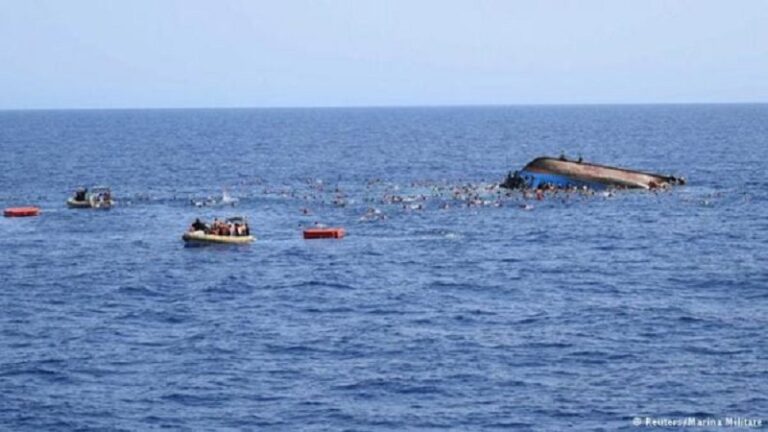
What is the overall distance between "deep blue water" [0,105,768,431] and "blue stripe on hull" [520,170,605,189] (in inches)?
402

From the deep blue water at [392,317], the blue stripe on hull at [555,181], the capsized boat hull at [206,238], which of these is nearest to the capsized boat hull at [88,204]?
the deep blue water at [392,317]

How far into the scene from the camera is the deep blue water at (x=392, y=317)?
2121 inches

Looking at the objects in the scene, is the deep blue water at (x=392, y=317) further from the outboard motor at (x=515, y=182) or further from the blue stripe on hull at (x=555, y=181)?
the outboard motor at (x=515, y=182)

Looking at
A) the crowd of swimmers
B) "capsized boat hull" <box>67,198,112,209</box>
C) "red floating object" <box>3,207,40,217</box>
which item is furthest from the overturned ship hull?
"red floating object" <box>3,207,40,217</box>

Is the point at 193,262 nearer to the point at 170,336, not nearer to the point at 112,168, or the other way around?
the point at 170,336

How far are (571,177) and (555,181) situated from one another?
1.86 metres

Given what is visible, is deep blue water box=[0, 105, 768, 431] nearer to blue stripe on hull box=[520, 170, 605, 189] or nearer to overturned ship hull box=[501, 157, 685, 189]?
blue stripe on hull box=[520, 170, 605, 189]

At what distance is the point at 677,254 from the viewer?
9538 centimetres

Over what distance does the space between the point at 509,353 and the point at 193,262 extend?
37447 millimetres

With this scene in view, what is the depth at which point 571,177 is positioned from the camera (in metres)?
143

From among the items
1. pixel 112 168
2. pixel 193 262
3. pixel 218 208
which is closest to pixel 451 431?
pixel 193 262

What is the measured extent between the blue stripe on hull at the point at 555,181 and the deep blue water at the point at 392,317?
1021cm

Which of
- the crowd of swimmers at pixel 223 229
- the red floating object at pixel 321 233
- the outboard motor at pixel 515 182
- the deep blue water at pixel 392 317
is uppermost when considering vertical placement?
the outboard motor at pixel 515 182

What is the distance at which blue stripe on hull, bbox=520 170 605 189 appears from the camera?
467 ft
